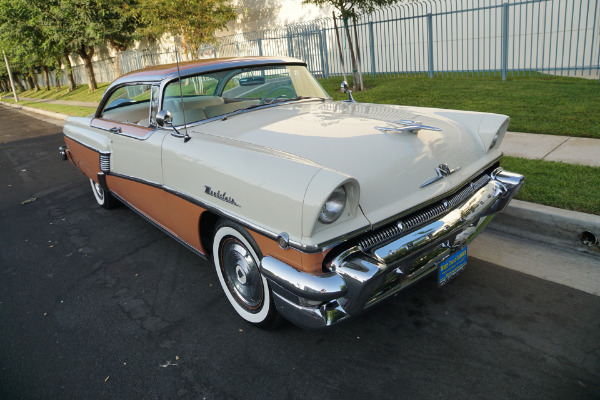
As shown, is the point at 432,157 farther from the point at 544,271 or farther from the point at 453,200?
the point at 544,271

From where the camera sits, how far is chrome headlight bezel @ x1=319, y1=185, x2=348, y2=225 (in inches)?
86.4

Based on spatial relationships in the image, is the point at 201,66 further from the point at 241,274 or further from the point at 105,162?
the point at 241,274

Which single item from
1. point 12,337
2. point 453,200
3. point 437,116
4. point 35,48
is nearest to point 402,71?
point 437,116

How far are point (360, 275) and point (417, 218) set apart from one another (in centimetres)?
62

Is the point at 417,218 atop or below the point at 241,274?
atop

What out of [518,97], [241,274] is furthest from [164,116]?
[518,97]

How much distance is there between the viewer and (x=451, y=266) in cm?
271

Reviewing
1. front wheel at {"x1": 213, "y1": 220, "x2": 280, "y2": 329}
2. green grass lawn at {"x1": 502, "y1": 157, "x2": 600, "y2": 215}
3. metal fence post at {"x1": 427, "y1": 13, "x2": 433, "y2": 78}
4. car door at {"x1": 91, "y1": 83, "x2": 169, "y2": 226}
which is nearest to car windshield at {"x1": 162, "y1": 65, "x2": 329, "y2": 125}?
car door at {"x1": 91, "y1": 83, "x2": 169, "y2": 226}

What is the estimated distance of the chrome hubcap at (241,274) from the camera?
8.99 feet

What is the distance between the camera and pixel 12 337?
2.98 meters

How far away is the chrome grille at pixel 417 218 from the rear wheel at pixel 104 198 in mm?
3893

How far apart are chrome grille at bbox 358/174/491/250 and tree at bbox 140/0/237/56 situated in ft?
50.6

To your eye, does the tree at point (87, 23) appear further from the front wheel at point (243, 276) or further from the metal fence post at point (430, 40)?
the front wheel at point (243, 276)

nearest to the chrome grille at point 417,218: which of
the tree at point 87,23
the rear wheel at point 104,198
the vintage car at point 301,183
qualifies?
the vintage car at point 301,183
